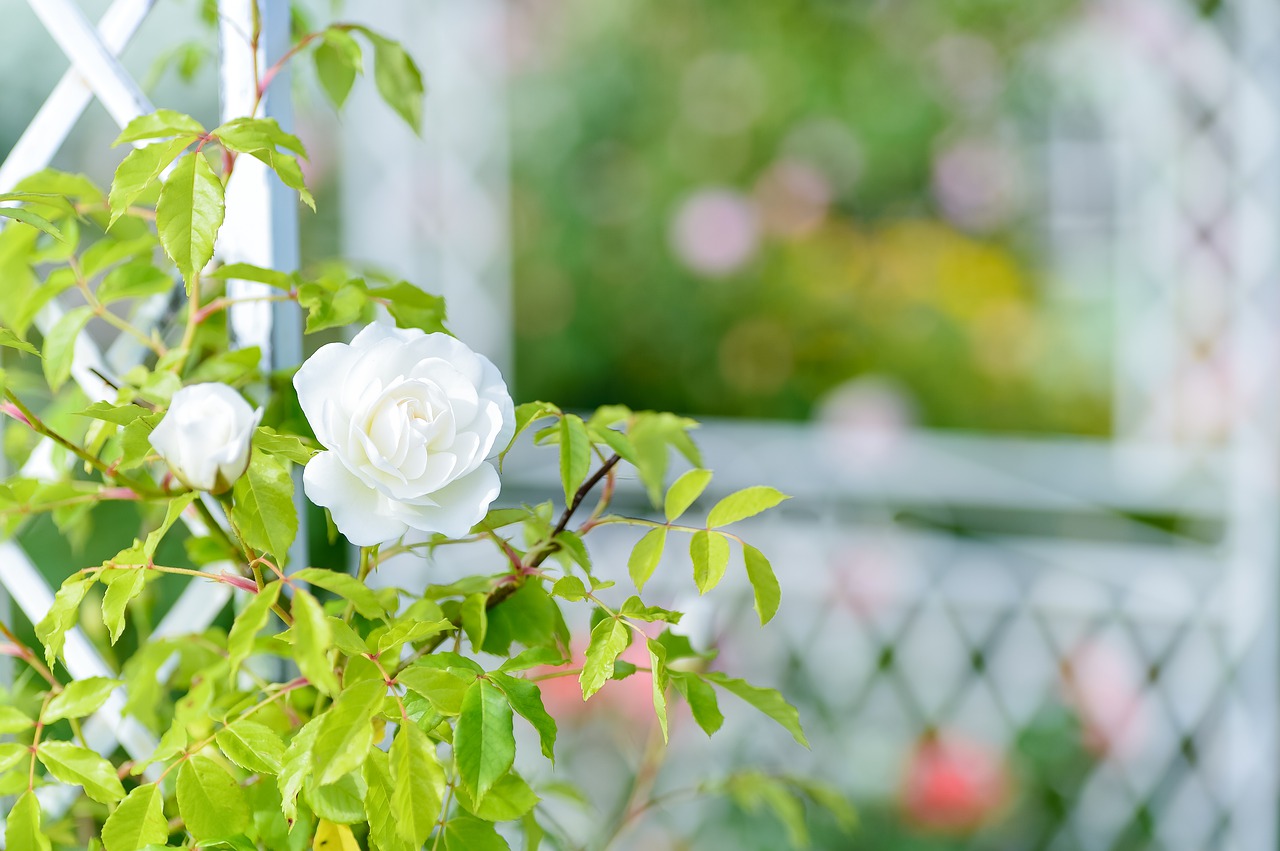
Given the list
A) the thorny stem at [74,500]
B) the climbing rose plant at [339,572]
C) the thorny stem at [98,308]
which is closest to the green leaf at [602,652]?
the climbing rose plant at [339,572]

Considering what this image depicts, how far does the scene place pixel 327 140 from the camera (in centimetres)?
296

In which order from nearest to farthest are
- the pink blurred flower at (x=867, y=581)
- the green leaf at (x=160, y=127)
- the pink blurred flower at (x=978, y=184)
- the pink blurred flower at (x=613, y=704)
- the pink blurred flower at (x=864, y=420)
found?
the green leaf at (x=160, y=127) → the pink blurred flower at (x=613, y=704) → the pink blurred flower at (x=867, y=581) → the pink blurred flower at (x=864, y=420) → the pink blurred flower at (x=978, y=184)

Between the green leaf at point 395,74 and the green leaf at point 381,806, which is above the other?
the green leaf at point 395,74

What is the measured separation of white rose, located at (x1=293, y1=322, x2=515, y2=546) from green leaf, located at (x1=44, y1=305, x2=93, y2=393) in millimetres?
239

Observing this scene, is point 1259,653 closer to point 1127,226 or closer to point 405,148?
point 1127,226

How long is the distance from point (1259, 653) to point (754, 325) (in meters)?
1.93

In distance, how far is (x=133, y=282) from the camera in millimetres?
660

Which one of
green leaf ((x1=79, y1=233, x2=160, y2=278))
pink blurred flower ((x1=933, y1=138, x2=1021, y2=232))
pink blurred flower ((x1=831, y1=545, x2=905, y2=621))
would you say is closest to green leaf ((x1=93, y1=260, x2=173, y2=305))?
green leaf ((x1=79, y1=233, x2=160, y2=278))

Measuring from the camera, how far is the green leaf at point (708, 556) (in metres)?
0.50

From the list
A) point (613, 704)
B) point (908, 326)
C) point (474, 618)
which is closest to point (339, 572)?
point (474, 618)

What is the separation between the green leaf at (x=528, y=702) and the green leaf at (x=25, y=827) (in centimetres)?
23

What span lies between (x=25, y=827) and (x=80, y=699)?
0.21 feet

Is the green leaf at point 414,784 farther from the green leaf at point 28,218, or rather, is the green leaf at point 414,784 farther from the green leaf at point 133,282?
the green leaf at point 133,282

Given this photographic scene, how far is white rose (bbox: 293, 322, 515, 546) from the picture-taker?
44 cm
